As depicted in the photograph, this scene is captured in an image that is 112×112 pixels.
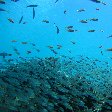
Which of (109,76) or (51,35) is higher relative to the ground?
(109,76)

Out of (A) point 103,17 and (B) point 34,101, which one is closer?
(B) point 34,101

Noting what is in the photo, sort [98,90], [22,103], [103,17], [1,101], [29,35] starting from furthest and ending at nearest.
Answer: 1. [29,35]
2. [103,17]
3. [98,90]
4. [22,103]
5. [1,101]

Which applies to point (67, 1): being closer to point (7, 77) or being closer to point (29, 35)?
point (29, 35)

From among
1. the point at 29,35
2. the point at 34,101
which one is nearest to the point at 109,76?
the point at 34,101

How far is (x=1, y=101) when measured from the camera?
19.9 feet

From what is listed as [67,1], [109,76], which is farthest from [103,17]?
[109,76]

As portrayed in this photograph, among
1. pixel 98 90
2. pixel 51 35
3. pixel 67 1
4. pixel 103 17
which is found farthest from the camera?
pixel 51 35

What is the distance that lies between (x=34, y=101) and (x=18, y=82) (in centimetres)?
72

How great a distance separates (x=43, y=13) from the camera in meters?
81.9

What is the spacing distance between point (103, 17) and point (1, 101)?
8416 cm

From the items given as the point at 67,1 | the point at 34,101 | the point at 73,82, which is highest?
the point at 34,101

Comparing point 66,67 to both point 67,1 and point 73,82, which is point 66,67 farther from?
point 67,1

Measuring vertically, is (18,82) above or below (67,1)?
above

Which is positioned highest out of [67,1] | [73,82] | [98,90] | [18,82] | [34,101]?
[18,82]
